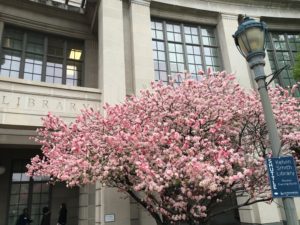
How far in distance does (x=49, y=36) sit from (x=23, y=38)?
4.39 feet

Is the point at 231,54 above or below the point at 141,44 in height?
above

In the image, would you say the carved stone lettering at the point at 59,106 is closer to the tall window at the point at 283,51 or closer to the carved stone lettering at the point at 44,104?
the carved stone lettering at the point at 44,104

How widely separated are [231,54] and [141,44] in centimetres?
525

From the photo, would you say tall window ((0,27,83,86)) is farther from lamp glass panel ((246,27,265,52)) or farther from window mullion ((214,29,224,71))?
lamp glass panel ((246,27,265,52))

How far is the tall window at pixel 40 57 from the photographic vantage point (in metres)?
14.6

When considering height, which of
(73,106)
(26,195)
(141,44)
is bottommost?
(26,195)

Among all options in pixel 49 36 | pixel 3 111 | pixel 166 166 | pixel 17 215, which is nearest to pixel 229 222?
pixel 166 166

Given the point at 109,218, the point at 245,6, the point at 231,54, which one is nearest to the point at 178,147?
the point at 109,218

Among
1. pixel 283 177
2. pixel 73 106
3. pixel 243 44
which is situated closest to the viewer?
pixel 283 177

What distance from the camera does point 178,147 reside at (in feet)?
25.1

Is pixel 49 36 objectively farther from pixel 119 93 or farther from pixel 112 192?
pixel 112 192

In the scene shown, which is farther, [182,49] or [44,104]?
[182,49]

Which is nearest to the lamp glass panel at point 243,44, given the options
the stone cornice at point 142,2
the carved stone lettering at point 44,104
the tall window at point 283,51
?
the carved stone lettering at point 44,104

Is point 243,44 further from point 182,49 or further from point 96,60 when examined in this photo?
point 96,60
